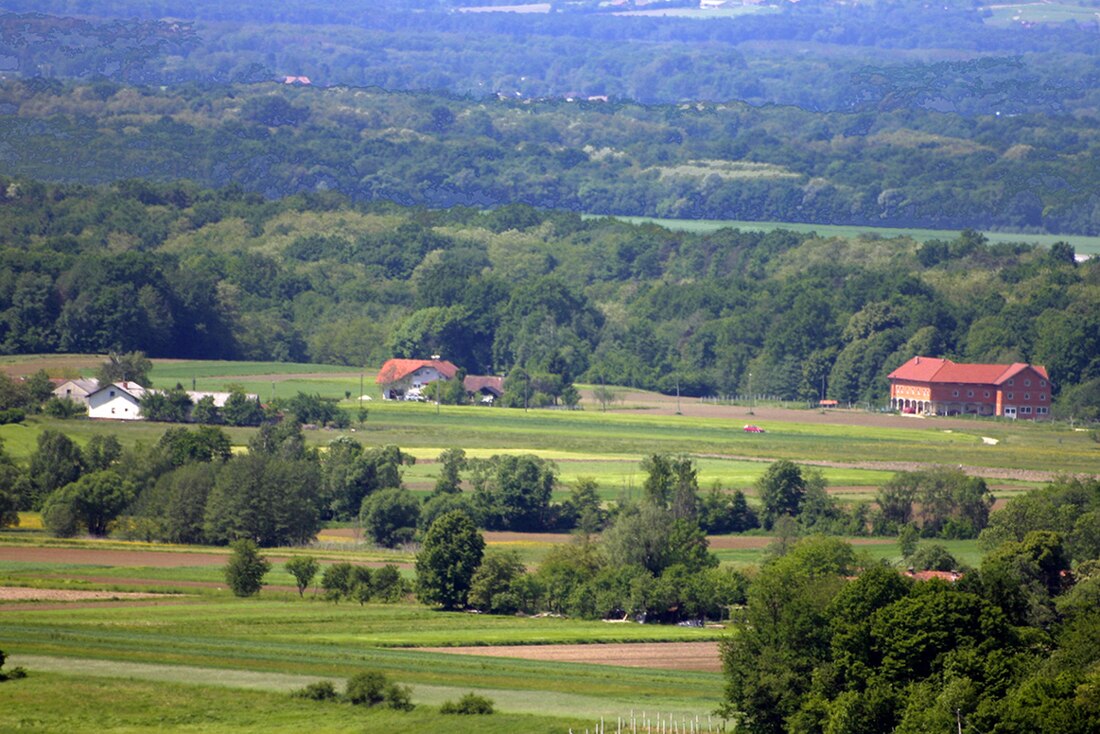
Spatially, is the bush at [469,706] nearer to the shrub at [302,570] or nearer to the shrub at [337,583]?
the shrub at [337,583]

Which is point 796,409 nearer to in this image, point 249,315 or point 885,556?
point 249,315

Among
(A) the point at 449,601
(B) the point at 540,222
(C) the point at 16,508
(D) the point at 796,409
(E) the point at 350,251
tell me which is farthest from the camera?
(B) the point at 540,222

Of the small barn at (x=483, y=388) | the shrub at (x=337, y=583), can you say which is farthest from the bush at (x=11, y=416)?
the small barn at (x=483, y=388)

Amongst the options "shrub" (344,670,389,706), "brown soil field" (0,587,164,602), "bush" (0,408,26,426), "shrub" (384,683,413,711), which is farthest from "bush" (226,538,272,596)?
"bush" (0,408,26,426)

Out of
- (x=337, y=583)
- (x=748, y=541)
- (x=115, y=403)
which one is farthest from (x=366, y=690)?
(x=115, y=403)

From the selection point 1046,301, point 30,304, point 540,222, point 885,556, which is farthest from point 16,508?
point 540,222

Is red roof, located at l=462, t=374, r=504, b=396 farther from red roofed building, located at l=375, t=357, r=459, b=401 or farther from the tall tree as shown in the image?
the tall tree

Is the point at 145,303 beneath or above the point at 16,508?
above
